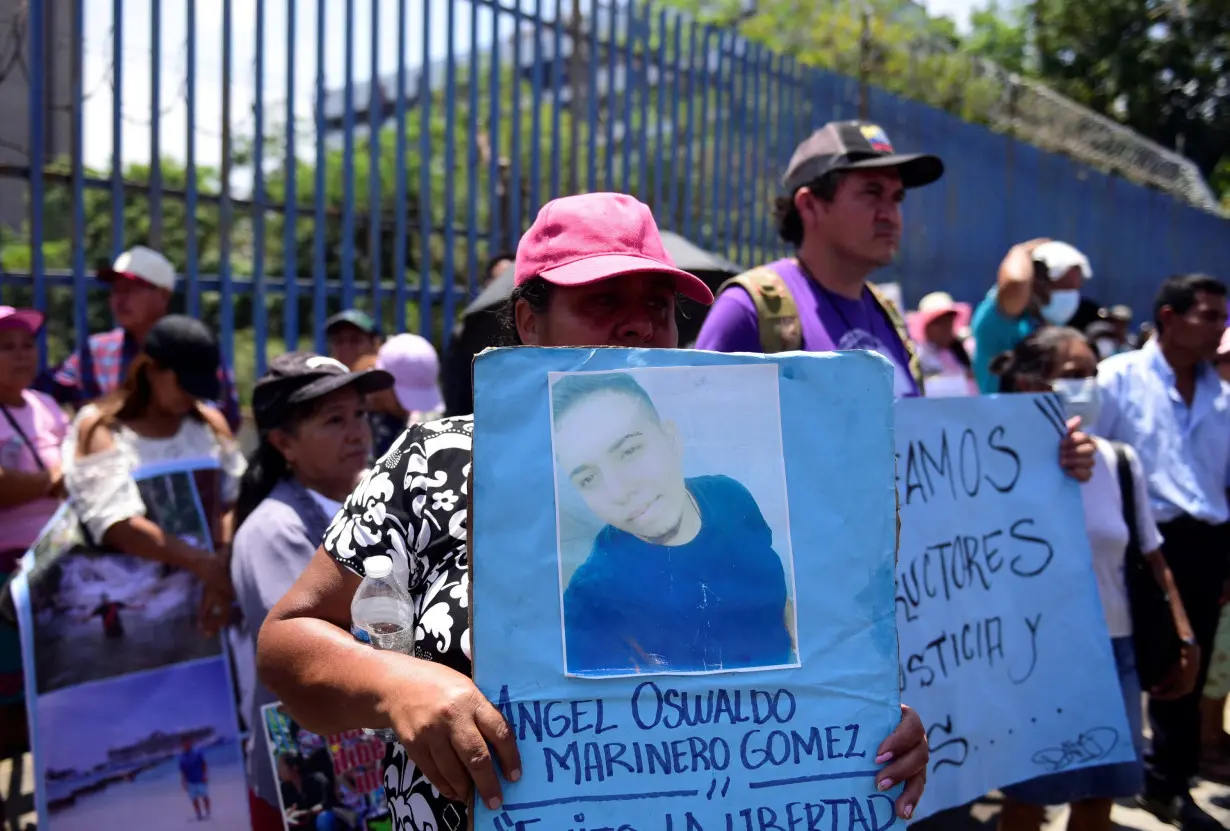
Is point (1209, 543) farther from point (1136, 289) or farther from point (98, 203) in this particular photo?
point (1136, 289)

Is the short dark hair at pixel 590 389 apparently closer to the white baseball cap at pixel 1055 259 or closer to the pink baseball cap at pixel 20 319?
the pink baseball cap at pixel 20 319

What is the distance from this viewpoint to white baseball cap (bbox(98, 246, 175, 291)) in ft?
16.0

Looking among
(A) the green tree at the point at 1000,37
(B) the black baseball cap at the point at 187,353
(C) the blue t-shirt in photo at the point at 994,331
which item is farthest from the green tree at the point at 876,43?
(B) the black baseball cap at the point at 187,353

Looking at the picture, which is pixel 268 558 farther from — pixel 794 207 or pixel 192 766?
pixel 794 207

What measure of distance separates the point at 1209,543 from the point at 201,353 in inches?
155

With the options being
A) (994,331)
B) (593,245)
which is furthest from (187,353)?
(994,331)

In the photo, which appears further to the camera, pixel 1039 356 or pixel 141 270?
pixel 141 270

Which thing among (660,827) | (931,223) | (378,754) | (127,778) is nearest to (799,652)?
(660,827)

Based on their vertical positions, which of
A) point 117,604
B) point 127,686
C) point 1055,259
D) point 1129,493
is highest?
point 1055,259

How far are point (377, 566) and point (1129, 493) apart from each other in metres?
2.76

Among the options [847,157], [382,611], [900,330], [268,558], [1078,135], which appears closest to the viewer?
[382,611]

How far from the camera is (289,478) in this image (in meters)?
3.11

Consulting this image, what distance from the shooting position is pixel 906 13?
22.3 meters

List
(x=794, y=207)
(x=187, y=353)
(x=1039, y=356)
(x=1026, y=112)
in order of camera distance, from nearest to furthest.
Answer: (x=794, y=207)
(x=1039, y=356)
(x=187, y=353)
(x=1026, y=112)
